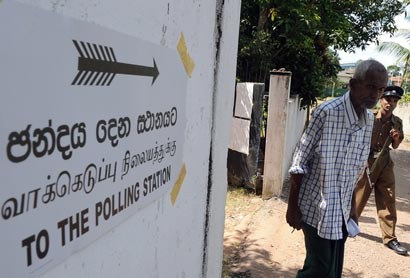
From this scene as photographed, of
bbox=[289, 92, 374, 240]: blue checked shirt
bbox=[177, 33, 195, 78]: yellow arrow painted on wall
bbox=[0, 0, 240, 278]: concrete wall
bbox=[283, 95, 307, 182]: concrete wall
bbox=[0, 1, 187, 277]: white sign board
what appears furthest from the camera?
bbox=[283, 95, 307, 182]: concrete wall

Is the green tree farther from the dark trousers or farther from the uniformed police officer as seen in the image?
the dark trousers

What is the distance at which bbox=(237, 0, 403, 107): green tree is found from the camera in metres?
6.30

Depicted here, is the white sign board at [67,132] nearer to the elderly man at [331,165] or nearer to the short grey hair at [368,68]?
the elderly man at [331,165]

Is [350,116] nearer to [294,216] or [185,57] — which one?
[294,216]

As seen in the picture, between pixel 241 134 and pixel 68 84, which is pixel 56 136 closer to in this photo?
pixel 68 84

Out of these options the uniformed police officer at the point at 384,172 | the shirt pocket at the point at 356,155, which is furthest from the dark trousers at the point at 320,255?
the uniformed police officer at the point at 384,172

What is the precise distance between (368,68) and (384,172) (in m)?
2.25

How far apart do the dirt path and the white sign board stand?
8.63 ft

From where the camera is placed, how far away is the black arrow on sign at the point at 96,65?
99 cm

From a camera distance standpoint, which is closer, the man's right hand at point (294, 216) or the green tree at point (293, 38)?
the man's right hand at point (294, 216)

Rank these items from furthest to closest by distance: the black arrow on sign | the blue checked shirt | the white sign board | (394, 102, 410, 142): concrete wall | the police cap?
(394, 102, 410, 142): concrete wall, the police cap, the blue checked shirt, the black arrow on sign, the white sign board

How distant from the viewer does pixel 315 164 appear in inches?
103

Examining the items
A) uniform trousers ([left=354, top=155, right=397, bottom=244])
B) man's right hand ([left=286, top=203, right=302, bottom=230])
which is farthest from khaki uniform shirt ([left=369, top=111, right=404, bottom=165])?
man's right hand ([left=286, top=203, right=302, bottom=230])

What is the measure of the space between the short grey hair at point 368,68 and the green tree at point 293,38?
3628 millimetres
